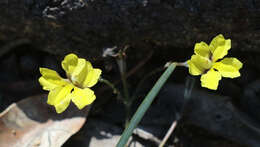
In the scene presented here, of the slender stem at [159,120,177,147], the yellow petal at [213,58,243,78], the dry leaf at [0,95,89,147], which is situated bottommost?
the slender stem at [159,120,177,147]

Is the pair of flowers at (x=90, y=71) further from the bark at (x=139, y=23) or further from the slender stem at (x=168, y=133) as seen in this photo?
the slender stem at (x=168, y=133)

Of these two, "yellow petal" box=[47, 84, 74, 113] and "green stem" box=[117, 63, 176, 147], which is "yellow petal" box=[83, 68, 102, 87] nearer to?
"yellow petal" box=[47, 84, 74, 113]

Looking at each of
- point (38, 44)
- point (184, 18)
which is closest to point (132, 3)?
point (184, 18)

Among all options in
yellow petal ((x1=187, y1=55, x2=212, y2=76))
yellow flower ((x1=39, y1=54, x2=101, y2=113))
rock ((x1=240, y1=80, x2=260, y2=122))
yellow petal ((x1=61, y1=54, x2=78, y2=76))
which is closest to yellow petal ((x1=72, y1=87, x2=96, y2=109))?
yellow flower ((x1=39, y1=54, x2=101, y2=113))

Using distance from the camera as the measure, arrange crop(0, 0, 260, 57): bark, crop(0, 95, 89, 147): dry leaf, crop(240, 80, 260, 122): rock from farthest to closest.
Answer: crop(240, 80, 260, 122): rock < crop(0, 95, 89, 147): dry leaf < crop(0, 0, 260, 57): bark

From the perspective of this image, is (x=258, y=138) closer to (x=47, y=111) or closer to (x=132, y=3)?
(x=132, y=3)

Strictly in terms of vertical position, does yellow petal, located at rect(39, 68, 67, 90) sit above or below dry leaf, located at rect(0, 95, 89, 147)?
above

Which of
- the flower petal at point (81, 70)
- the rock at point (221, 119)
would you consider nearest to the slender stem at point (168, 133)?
the rock at point (221, 119)
